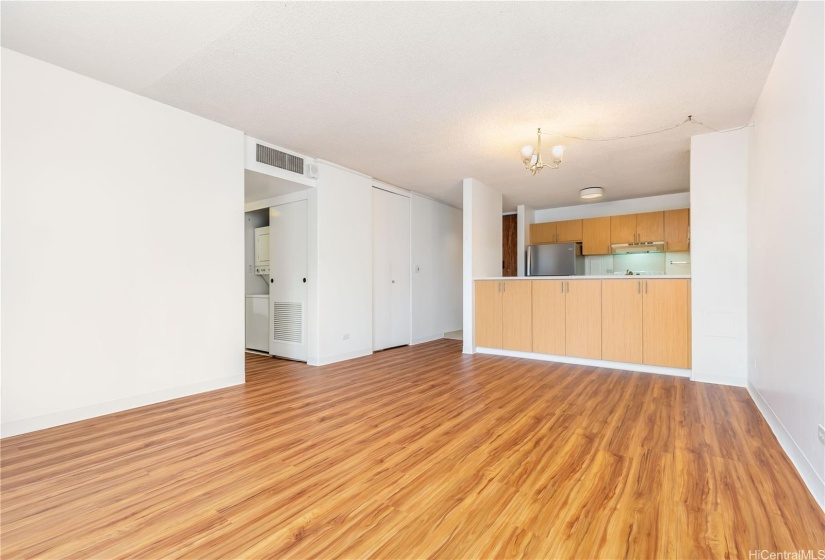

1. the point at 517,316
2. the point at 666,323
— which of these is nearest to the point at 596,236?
the point at 517,316

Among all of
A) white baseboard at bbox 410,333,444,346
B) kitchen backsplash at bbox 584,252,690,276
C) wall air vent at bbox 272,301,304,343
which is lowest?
white baseboard at bbox 410,333,444,346

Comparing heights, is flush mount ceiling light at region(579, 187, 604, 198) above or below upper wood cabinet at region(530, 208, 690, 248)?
above

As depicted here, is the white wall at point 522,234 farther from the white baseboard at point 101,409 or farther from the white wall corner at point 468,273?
the white baseboard at point 101,409

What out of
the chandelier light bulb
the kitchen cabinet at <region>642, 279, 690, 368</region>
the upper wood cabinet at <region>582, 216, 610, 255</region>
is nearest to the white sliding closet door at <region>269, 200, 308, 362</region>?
the chandelier light bulb

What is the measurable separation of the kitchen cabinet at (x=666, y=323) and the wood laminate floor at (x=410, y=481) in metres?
0.85

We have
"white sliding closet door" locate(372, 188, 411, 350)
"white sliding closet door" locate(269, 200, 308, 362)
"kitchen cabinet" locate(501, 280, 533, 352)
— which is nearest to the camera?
"white sliding closet door" locate(269, 200, 308, 362)

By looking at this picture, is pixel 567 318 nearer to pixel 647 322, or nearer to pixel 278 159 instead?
pixel 647 322

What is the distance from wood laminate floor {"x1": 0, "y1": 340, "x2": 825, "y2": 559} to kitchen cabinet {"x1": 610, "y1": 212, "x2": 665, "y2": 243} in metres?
3.76

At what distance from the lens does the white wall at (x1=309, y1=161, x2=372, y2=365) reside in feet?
15.1

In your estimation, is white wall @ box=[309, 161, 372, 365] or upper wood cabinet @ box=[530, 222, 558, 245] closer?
white wall @ box=[309, 161, 372, 365]

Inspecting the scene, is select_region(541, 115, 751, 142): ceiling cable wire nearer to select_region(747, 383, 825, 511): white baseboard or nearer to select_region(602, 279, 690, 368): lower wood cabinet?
select_region(602, 279, 690, 368): lower wood cabinet

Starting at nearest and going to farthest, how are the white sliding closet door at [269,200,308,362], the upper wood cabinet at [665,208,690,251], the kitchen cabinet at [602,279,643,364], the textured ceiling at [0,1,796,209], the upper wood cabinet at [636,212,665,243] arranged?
the textured ceiling at [0,1,796,209]
the kitchen cabinet at [602,279,643,364]
the white sliding closet door at [269,200,308,362]
the upper wood cabinet at [665,208,690,251]
the upper wood cabinet at [636,212,665,243]

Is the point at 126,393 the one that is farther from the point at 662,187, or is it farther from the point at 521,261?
the point at 662,187

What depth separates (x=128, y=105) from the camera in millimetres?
2984
